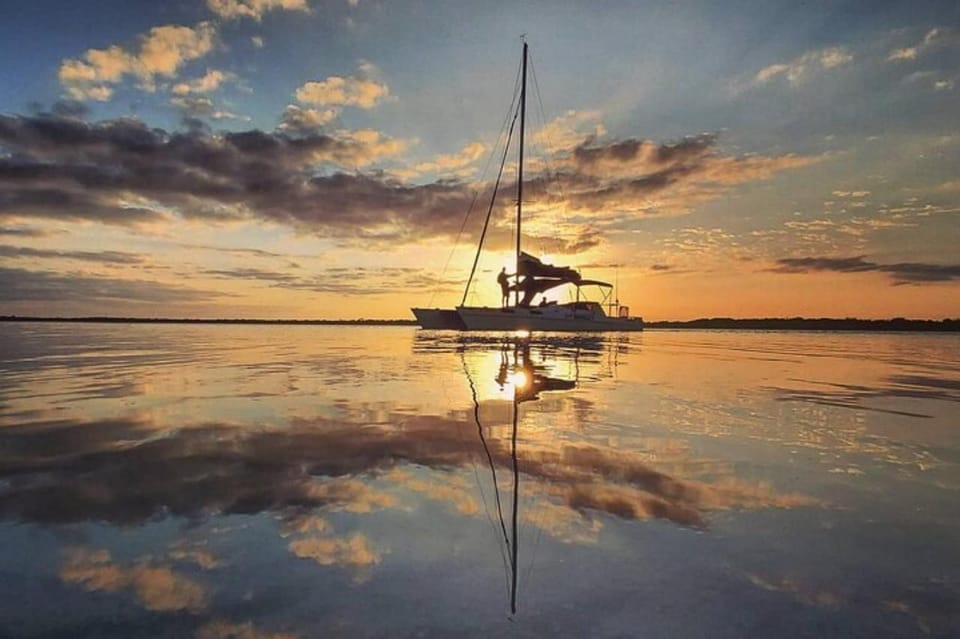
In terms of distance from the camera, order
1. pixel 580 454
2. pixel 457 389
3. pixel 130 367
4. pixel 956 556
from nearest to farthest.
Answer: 1. pixel 956 556
2. pixel 580 454
3. pixel 457 389
4. pixel 130 367

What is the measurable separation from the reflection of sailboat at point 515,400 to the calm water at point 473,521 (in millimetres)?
37

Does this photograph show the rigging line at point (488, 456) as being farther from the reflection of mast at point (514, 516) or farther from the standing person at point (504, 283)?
the standing person at point (504, 283)

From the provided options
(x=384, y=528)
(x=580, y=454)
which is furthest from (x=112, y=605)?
(x=580, y=454)

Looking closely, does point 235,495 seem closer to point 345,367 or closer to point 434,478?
point 434,478

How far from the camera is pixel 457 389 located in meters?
11.9

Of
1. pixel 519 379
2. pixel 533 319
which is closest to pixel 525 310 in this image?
pixel 533 319

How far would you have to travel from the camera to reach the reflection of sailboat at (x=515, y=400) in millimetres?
3527

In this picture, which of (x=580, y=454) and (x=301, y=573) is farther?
(x=580, y=454)

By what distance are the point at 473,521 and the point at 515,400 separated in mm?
6280

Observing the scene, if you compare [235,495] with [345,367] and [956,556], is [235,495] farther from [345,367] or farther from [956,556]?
[345,367]

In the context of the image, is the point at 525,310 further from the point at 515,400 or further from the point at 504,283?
the point at 515,400

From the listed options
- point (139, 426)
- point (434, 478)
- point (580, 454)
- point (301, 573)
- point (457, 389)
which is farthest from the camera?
point (457, 389)

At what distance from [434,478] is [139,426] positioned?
4.81 m

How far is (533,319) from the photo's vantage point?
194ft
